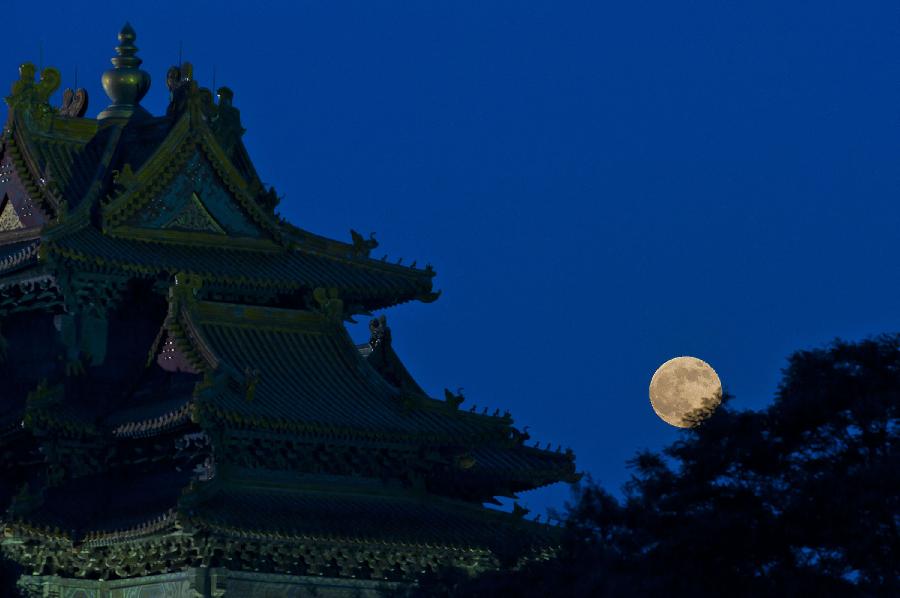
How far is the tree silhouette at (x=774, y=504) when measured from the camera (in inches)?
1930

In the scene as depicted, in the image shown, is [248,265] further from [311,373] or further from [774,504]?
[774,504]

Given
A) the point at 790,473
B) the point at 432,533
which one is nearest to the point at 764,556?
the point at 790,473

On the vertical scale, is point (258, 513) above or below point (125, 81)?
below

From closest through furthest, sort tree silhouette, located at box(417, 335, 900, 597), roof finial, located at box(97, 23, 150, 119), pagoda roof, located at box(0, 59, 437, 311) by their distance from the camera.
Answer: tree silhouette, located at box(417, 335, 900, 597)
pagoda roof, located at box(0, 59, 437, 311)
roof finial, located at box(97, 23, 150, 119)

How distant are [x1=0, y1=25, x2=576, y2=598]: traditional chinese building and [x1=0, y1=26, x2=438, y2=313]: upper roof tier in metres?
0.05

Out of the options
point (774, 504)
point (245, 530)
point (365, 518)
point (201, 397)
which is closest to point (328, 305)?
point (365, 518)

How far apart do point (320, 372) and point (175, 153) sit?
225 inches

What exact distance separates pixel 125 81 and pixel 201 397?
36.8 feet

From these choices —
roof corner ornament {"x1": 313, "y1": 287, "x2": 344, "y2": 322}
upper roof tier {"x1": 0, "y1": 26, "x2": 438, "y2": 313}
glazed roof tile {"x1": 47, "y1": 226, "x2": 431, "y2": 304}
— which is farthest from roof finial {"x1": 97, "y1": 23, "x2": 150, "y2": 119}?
roof corner ornament {"x1": 313, "y1": 287, "x2": 344, "y2": 322}

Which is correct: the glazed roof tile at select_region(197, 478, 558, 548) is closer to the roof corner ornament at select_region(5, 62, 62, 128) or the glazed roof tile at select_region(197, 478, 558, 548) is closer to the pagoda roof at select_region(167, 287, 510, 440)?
the pagoda roof at select_region(167, 287, 510, 440)

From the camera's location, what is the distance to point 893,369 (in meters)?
50.9

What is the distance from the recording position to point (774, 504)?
50469mm

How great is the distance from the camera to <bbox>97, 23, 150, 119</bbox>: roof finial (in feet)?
211

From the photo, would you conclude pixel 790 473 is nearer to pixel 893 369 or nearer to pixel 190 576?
pixel 893 369
